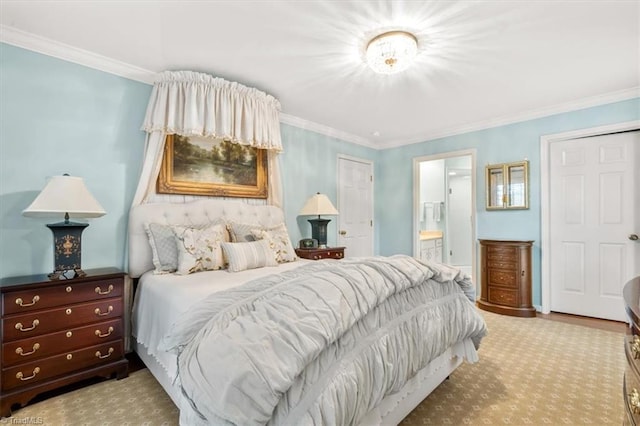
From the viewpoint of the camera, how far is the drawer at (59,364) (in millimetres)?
1870

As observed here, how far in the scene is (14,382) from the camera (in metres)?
1.87

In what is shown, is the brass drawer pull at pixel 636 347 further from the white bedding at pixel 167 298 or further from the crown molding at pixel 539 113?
the crown molding at pixel 539 113

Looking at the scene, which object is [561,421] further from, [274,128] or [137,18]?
[137,18]

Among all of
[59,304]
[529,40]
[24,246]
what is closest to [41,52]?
[24,246]

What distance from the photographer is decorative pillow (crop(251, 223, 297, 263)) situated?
287cm

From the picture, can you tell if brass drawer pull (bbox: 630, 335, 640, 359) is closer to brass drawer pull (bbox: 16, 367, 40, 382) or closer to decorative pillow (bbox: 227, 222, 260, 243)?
decorative pillow (bbox: 227, 222, 260, 243)

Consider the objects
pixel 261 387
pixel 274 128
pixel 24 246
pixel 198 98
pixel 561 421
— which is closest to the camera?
pixel 261 387

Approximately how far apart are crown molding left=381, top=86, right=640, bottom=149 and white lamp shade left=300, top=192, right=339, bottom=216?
6.90ft

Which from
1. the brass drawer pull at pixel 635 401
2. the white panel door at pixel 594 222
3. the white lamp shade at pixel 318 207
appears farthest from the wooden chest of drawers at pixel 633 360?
the white panel door at pixel 594 222

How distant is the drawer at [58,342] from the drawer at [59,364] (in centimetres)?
3

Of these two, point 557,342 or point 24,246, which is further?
point 557,342

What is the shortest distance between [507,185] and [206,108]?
3.78m

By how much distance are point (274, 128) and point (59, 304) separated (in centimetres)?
240

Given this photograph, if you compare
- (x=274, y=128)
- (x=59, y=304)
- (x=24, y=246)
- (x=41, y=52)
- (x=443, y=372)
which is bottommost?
(x=443, y=372)
